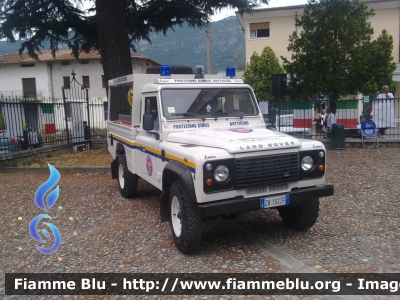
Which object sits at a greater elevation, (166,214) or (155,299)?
(166,214)

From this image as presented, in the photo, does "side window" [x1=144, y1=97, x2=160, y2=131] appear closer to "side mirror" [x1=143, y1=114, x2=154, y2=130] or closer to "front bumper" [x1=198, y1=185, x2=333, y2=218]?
"side mirror" [x1=143, y1=114, x2=154, y2=130]

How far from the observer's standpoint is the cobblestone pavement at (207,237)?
485cm

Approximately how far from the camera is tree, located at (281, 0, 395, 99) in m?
19.1

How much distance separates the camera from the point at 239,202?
4.82m

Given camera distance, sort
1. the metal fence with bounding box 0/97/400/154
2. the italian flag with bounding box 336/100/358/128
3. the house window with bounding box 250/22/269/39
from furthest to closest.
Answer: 1. the house window with bounding box 250/22/269/39
2. the italian flag with bounding box 336/100/358/128
3. the metal fence with bounding box 0/97/400/154

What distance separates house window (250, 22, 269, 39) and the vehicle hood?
28243 mm

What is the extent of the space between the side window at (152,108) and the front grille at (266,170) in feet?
6.22

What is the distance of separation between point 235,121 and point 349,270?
2.86 metres

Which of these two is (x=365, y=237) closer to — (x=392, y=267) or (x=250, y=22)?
(x=392, y=267)

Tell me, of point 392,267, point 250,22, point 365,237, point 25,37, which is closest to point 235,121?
point 365,237

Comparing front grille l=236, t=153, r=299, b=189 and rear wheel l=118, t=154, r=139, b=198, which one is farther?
rear wheel l=118, t=154, r=139, b=198

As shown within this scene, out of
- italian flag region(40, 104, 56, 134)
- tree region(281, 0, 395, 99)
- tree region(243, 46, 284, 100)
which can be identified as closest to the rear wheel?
italian flag region(40, 104, 56, 134)

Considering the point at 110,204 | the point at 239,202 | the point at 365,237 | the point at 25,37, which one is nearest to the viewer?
the point at 239,202

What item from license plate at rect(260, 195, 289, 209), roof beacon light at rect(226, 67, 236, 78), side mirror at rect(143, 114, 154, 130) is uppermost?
roof beacon light at rect(226, 67, 236, 78)
